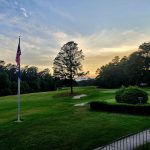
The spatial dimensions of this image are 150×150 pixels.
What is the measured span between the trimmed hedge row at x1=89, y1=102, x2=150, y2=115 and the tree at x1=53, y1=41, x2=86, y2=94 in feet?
103

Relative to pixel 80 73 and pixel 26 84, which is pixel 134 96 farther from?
pixel 26 84

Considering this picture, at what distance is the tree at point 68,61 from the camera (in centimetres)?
6497

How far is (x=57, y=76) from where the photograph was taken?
66500 millimetres

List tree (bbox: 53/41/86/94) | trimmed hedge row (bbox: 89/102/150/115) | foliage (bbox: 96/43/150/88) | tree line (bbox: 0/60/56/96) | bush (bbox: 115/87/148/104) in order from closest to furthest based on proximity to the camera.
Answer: trimmed hedge row (bbox: 89/102/150/115) → bush (bbox: 115/87/148/104) → tree (bbox: 53/41/86/94) → foliage (bbox: 96/43/150/88) → tree line (bbox: 0/60/56/96)

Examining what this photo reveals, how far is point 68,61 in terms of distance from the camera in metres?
65.2

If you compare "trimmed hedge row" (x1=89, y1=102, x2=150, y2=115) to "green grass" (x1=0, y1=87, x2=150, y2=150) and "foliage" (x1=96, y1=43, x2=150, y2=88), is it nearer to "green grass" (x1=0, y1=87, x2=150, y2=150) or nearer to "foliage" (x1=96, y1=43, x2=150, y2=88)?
"green grass" (x1=0, y1=87, x2=150, y2=150)

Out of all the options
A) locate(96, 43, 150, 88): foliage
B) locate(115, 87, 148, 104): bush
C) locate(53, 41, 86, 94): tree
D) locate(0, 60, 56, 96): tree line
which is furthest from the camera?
locate(0, 60, 56, 96): tree line

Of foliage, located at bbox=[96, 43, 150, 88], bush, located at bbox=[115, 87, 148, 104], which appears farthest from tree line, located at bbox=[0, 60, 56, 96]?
bush, located at bbox=[115, 87, 148, 104]

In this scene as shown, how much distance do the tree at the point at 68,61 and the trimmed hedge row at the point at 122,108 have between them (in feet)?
103

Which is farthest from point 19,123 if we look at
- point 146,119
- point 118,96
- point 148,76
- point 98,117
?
point 148,76

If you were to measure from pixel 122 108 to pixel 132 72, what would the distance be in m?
59.4

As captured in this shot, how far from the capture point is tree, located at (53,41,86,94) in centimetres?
6497

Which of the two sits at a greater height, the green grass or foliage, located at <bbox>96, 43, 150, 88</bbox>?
foliage, located at <bbox>96, 43, 150, 88</bbox>

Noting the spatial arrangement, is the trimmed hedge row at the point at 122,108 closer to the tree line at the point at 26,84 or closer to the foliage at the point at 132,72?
the foliage at the point at 132,72
